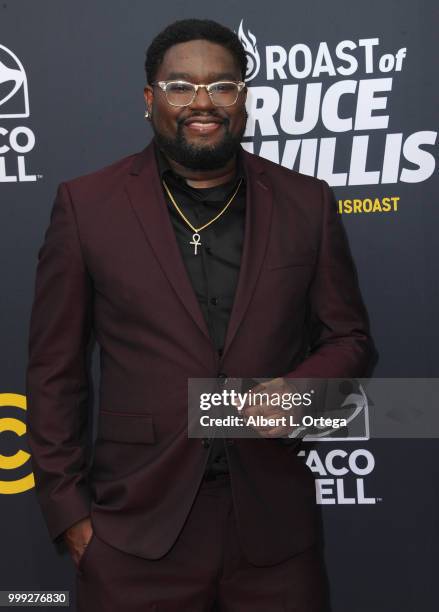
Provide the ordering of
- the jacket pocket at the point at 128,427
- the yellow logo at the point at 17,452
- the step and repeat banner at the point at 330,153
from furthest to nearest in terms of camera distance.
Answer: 1. the yellow logo at the point at 17,452
2. the step and repeat banner at the point at 330,153
3. the jacket pocket at the point at 128,427

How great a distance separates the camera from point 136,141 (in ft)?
9.02

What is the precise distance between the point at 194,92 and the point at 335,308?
62 centimetres

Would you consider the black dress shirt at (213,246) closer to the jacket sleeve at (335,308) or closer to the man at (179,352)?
the man at (179,352)

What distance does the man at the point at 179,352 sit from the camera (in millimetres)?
1970

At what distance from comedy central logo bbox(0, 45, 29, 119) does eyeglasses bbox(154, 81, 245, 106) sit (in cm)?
85

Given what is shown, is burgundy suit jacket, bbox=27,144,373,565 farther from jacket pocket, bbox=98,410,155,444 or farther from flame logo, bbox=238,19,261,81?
flame logo, bbox=238,19,261,81

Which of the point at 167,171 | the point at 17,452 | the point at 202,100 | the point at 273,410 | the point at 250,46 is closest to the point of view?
the point at 273,410

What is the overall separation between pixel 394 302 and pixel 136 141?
0.96 meters

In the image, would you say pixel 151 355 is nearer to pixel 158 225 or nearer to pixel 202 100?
pixel 158 225

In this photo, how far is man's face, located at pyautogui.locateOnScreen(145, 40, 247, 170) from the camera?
2027 millimetres

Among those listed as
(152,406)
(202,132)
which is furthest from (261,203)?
(152,406)

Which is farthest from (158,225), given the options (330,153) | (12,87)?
(12,87)

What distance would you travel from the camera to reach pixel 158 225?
2.02m

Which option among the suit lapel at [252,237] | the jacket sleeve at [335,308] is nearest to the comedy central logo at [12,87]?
the suit lapel at [252,237]
